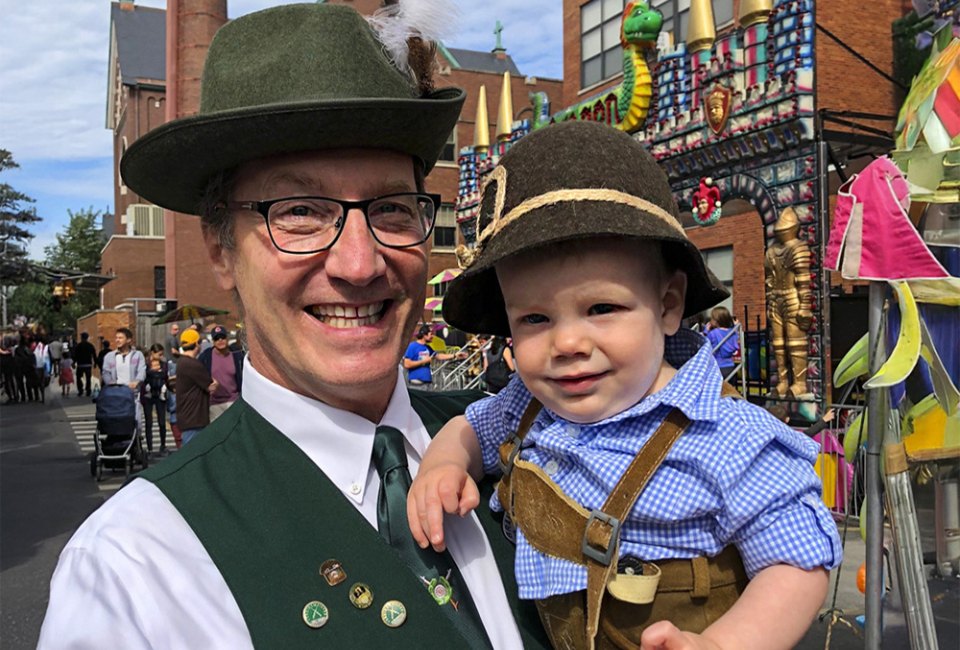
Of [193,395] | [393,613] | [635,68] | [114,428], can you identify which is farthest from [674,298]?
[635,68]

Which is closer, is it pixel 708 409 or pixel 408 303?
pixel 708 409

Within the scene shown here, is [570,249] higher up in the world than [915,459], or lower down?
higher up

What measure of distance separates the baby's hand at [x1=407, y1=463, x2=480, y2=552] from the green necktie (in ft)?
0.09

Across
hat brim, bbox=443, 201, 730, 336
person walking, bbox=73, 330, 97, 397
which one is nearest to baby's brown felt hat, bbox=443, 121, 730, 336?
hat brim, bbox=443, 201, 730, 336

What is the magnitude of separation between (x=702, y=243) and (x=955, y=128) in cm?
1555

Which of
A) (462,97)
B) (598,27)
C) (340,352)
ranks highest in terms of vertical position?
(598,27)

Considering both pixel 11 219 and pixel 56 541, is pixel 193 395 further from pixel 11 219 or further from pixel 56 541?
pixel 11 219

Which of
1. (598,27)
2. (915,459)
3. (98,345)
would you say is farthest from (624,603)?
(98,345)

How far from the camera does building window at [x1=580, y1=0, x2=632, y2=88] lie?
19562 millimetres

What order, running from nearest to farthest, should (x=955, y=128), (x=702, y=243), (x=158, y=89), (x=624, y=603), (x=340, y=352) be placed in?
1. (x=624, y=603)
2. (x=340, y=352)
3. (x=955, y=128)
4. (x=702, y=243)
5. (x=158, y=89)

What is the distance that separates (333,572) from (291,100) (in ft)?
3.34

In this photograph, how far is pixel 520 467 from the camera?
182cm

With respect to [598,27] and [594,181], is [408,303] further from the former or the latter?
[598,27]

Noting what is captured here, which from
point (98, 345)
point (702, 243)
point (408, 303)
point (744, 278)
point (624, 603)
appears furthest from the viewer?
point (98, 345)
